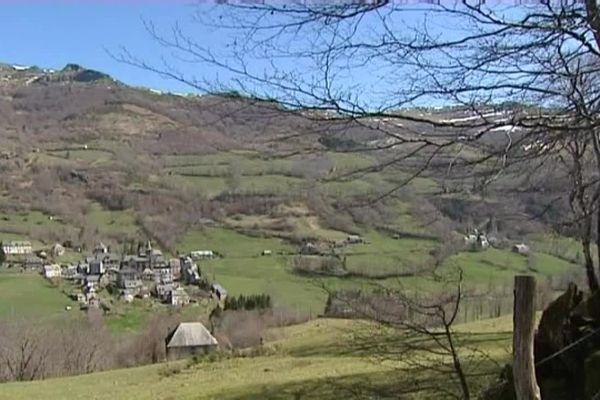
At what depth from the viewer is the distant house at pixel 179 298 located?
46625mm

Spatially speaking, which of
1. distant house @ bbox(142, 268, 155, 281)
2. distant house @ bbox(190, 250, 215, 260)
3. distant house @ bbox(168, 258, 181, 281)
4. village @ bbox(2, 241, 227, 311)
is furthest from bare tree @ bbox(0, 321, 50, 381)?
distant house @ bbox(168, 258, 181, 281)

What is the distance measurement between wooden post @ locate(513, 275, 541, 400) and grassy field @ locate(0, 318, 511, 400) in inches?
102

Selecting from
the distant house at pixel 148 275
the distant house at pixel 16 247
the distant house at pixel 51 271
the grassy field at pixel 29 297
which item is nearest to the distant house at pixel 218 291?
the distant house at pixel 148 275

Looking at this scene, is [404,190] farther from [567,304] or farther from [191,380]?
[191,380]

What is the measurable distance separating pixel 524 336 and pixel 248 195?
57.4m

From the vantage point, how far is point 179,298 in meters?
47.2

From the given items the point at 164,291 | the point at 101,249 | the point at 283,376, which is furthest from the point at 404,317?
the point at 101,249

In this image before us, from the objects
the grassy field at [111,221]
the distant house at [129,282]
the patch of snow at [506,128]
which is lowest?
the distant house at [129,282]

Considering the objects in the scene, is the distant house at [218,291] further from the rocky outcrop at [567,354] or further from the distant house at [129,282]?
Result: the rocky outcrop at [567,354]

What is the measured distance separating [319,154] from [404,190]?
61 centimetres

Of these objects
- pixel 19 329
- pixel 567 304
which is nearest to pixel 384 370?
pixel 567 304

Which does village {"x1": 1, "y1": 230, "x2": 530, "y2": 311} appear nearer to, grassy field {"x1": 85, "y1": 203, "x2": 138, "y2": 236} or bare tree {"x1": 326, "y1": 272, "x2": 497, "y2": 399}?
grassy field {"x1": 85, "y1": 203, "x2": 138, "y2": 236}

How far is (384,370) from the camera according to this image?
33.2 ft

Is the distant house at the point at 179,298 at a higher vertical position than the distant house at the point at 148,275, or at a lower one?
lower
